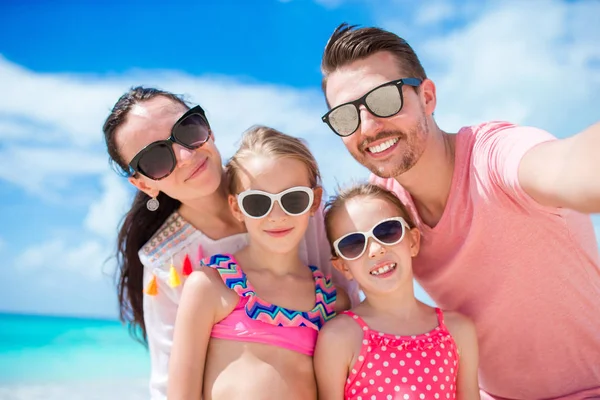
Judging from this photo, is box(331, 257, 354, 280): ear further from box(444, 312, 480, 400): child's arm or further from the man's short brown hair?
the man's short brown hair

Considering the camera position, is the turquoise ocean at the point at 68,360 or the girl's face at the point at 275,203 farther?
the turquoise ocean at the point at 68,360

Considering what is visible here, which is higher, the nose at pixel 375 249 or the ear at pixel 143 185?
the ear at pixel 143 185

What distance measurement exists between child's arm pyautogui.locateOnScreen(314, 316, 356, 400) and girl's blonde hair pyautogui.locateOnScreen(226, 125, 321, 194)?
3.07 feet

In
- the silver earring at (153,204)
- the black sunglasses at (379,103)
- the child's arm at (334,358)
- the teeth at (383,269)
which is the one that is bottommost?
the child's arm at (334,358)

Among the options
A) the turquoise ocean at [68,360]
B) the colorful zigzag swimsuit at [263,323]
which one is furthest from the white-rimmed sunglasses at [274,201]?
the turquoise ocean at [68,360]

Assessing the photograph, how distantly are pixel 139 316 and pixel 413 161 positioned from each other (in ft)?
8.28

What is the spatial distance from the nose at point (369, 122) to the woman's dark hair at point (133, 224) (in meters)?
1.29

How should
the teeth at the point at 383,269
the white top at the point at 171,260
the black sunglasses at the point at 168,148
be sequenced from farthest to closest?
1. the white top at the point at 171,260
2. the black sunglasses at the point at 168,148
3. the teeth at the point at 383,269

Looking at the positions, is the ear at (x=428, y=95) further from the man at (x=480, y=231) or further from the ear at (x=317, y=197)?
the ear at (x=317, y=197)

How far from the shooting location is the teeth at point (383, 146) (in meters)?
3.27

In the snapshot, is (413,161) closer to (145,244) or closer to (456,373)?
(456,373)

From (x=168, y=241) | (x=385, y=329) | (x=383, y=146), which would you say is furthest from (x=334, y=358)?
(x=168, y=241)

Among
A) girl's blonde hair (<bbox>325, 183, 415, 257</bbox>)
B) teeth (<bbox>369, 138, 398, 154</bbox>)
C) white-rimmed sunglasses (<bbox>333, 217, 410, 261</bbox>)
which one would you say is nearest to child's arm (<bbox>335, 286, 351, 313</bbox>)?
girl's blonde hair (<bbox>325, 183, 415, 257</bbox>)

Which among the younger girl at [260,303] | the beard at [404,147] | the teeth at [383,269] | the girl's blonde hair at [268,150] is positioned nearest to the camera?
the younger girl at [260,303]
